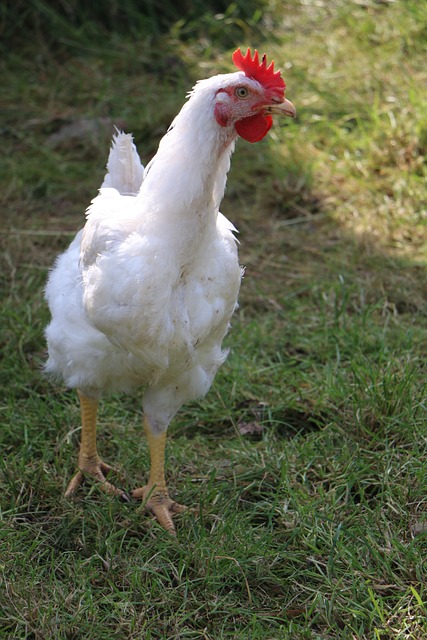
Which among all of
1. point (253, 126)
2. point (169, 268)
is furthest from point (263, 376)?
point (253, 126)

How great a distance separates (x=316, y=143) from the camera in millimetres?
6301

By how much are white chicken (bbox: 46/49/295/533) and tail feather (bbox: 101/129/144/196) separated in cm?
26

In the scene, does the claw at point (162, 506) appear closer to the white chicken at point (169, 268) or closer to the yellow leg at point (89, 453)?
the white chicken at point (169, 268)

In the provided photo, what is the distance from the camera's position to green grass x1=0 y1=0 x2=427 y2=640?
3.07 m

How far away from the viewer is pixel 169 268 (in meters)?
3.07

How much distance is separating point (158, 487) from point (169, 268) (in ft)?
3.40

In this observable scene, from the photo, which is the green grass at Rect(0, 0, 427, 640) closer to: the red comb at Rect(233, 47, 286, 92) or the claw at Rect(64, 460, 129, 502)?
the claw at Rect(64, 460, 129, 502)

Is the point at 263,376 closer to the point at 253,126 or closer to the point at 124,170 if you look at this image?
the point at 124,170

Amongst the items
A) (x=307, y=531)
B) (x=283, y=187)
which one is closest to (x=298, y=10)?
(x=283, y=187)

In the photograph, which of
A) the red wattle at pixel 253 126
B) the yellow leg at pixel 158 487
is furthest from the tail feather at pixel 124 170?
the yellow leg at pixel 158 487

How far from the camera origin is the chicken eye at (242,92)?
9.94ft

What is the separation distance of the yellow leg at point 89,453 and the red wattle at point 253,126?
132cm

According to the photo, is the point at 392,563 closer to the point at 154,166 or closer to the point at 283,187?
the point at 154,166

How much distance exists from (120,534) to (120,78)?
452cm
